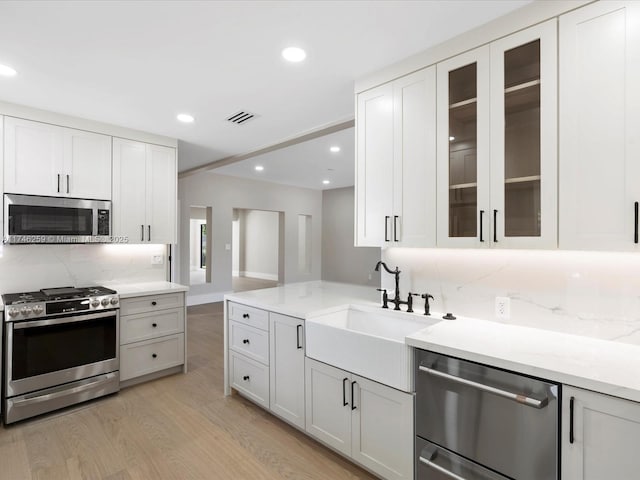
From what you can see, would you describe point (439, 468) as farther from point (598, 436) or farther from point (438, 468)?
point (598, 436)

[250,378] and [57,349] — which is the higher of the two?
[57,349]

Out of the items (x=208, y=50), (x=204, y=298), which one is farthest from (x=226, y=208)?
(x=208, y=50)

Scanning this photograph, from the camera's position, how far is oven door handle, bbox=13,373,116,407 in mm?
2631

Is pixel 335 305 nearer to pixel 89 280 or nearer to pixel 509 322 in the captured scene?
pixel 509 322

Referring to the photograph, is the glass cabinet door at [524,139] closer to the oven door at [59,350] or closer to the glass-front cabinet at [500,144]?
the glass-front cabinet at [500,144]

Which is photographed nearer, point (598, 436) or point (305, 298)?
point (598, 436)

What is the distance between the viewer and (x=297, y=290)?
10.5 feet

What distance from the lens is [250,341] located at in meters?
2.78

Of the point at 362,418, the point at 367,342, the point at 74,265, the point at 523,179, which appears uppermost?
the point at 523,179

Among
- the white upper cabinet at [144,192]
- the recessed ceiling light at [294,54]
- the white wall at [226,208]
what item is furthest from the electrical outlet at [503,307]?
the white wall at [226,208]

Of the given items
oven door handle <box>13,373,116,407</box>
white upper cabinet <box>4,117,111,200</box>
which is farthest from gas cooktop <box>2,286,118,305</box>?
white upper cabinet <box>4,117,111,200</box>

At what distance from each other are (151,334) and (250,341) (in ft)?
4.30

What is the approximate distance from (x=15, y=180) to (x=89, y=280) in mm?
1171

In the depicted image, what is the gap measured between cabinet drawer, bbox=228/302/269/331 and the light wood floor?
763 millimetres
